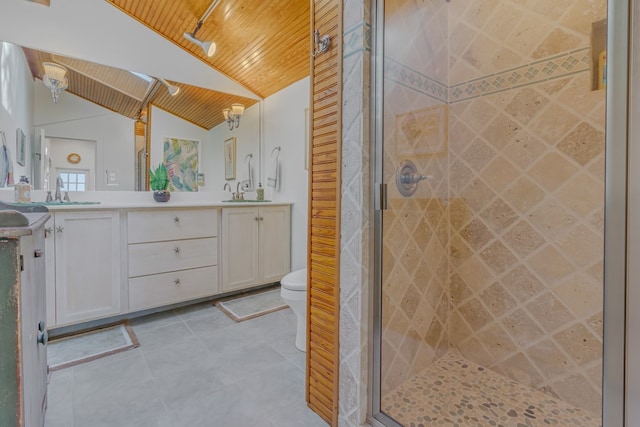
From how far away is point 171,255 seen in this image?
96.4 inches

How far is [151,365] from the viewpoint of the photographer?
5.66 feet

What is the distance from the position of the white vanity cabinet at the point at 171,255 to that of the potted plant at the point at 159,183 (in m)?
0.35

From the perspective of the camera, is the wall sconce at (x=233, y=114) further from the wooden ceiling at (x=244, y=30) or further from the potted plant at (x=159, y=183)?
the potted plant at (x=159, y=183)

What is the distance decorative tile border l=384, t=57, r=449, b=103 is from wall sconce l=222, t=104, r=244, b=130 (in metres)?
2.21

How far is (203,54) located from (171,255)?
1.85 meters

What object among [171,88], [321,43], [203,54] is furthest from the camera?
[203,54]

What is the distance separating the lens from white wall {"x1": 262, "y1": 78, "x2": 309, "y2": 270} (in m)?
3.05

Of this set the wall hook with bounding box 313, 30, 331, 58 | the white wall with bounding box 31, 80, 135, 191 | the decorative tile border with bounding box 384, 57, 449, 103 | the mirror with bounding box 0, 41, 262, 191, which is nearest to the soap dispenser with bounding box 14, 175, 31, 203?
the mirror with bounding box 0, 41, 262, 191

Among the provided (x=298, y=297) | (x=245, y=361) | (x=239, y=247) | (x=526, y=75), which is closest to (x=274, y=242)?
(x=239, y=247)

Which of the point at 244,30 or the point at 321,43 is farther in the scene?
the point at 244,30

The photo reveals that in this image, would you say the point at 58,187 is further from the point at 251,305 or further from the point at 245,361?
the point at 245,361

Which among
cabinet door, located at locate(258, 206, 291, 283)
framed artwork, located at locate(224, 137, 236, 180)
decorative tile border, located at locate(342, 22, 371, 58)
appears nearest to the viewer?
decorative tile border, located at locate(342, 22, 371, 58)

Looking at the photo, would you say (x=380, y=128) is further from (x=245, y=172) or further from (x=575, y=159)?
(x=245, y=172)

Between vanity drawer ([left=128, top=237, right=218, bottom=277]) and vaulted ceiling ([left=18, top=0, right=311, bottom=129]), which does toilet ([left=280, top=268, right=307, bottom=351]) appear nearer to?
vanity drawer ([left=128, top=237, right=218, bottom=277])
